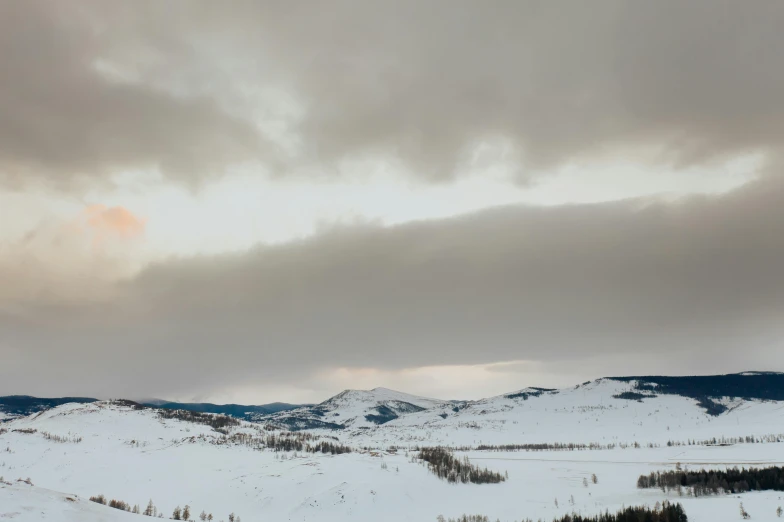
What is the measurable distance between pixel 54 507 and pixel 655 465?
4194 inches

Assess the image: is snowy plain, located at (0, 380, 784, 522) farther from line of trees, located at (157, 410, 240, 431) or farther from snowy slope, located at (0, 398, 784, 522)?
line of trees, located at (157, 410, 240, 431)

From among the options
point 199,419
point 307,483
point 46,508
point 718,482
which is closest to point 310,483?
point 307,483

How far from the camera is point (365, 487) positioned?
226ft

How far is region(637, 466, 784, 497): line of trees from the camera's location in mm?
59750

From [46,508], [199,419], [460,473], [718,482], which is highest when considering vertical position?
[46,508]

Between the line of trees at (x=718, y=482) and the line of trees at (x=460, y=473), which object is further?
the line of trees at (x=460, y=473)

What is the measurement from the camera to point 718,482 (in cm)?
6294

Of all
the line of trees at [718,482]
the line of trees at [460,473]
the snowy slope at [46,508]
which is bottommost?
the line of trees at [460,473]

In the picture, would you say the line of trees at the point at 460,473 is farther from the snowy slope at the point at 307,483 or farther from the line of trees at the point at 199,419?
the line of trees at the point at 199,419

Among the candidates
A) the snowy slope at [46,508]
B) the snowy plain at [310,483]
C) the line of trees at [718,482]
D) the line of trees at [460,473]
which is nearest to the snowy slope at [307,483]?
the snowy plain at [310,483]

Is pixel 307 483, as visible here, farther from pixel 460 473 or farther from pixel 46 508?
pixel 46 508

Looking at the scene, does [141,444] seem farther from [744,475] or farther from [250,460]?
[744,475]

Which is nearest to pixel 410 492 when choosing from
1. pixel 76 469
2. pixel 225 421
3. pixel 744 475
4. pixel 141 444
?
pixel 744 475

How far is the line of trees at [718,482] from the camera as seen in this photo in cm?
5975
